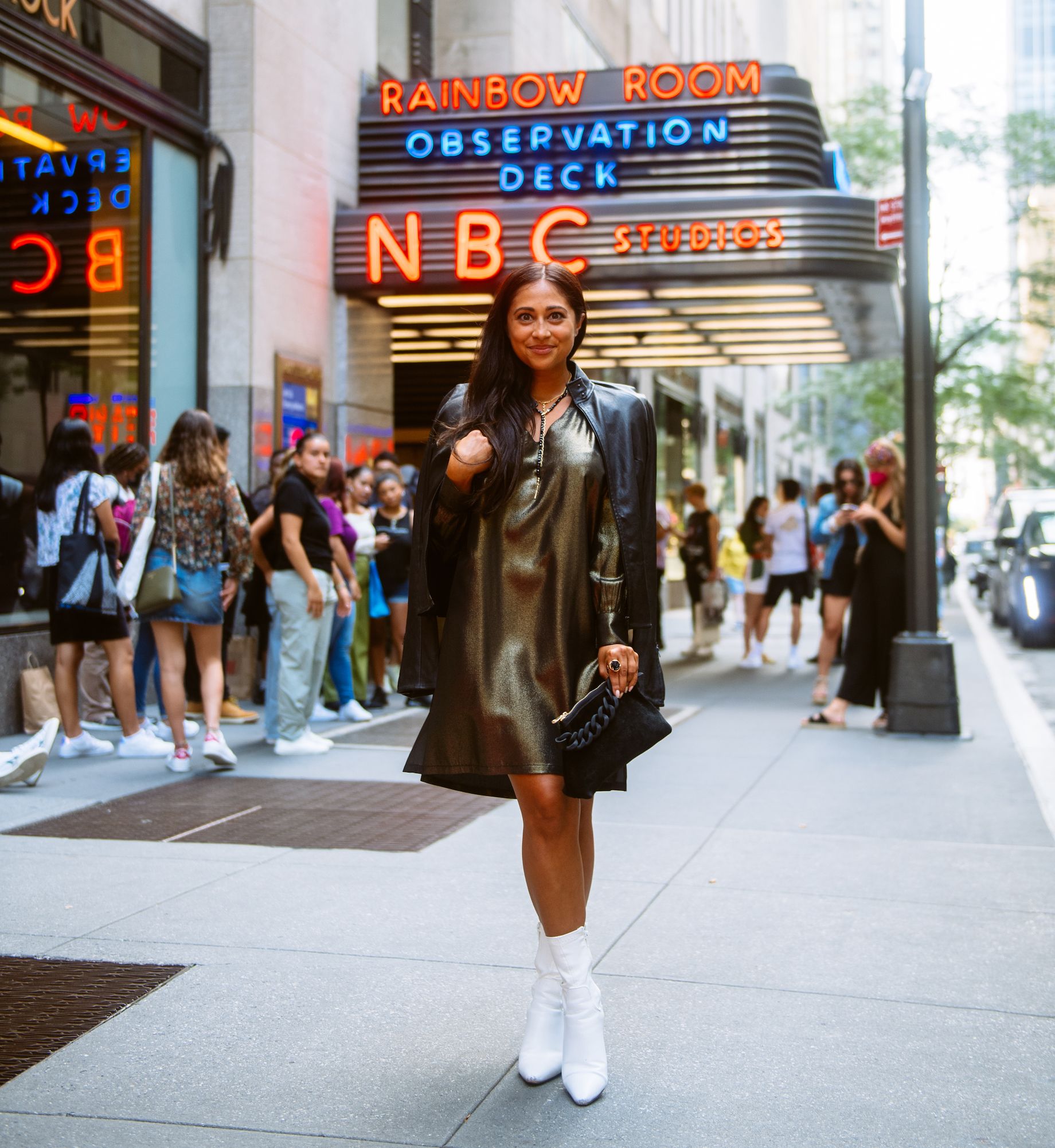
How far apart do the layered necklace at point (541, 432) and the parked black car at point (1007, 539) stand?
16.7 m

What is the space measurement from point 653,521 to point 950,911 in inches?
90.8

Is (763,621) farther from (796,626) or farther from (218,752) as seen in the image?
(218,752)

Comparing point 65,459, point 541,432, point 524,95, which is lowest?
point 541,432

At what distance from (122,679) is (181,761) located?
61 cm

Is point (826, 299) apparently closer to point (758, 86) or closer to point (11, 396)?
point (758, 86)

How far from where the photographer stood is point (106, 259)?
417 inches

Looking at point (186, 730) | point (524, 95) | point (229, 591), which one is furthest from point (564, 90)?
point (186, 730)

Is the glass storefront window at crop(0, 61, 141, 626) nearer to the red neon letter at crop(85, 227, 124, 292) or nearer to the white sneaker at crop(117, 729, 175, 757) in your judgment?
the red neon letter at crop(85, 227, 124, 292)

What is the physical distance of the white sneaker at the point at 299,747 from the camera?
8141mm

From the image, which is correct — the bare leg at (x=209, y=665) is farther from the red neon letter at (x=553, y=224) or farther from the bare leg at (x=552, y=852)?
the red neon letter at (x=553, y=224)

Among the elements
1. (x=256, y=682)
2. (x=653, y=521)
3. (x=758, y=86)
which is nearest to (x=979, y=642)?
(x=758, y=86)

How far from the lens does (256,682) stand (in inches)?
420

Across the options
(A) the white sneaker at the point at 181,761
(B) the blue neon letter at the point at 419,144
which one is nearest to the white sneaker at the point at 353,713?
(A) the white sneaker at the point at 181,761

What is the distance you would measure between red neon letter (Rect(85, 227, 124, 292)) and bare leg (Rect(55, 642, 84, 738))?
12.2 feet
